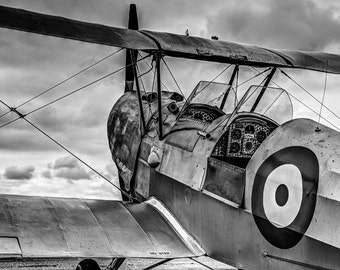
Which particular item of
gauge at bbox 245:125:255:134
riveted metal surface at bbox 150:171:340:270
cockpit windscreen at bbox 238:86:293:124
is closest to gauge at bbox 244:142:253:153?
→ gauge at bbox 245:125:255:134

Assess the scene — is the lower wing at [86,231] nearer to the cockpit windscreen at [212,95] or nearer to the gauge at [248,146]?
the gauge at [248,146]

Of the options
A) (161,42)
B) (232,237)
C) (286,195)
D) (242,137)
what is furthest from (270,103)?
(286,195)

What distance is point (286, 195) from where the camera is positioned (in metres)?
4.86

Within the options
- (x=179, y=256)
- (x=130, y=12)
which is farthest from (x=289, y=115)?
(x=130, y=12)

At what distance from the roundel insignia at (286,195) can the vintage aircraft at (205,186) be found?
1 centimetres

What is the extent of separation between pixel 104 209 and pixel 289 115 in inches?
101

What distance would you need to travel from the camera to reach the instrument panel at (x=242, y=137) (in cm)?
633

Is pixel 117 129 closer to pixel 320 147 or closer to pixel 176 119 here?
pixel 176 119

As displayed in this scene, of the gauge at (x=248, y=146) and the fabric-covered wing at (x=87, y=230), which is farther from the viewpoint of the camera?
the gauge at (x=248, y=146)

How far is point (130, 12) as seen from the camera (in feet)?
34.6

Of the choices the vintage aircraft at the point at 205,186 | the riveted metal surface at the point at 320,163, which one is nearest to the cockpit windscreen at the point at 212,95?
the vintage aircraft at the point at 205,186

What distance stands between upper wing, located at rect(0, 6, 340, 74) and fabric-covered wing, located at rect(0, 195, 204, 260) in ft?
6.72

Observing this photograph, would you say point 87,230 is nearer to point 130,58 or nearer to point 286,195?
point 286,195

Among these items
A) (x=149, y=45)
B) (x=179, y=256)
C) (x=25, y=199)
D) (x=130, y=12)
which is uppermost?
(x=130, y=12)
